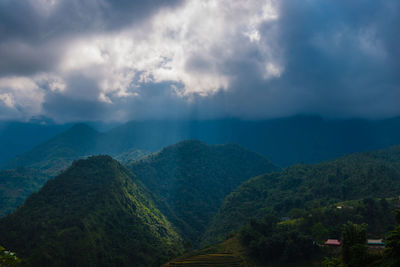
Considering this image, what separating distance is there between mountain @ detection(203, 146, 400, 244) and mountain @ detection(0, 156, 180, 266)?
33344 mm

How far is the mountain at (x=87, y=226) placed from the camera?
74.4 meters

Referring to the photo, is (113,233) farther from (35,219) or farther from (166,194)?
(166,194)

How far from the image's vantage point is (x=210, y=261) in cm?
7081

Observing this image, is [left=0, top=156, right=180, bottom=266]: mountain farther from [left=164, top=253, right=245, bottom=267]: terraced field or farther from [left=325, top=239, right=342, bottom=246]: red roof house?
[left=325, top=239, right=342, bottom=246]: red roof house

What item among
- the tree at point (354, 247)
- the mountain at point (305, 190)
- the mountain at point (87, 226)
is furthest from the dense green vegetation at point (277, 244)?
the tree at point (354, 247)

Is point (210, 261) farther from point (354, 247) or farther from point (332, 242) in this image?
point (354, 247)

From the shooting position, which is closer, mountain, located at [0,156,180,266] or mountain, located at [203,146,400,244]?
mountain, located at [0,156,180,266]

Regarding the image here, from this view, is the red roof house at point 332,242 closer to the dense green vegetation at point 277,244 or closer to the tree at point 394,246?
the dense green vegetation at point 277,244

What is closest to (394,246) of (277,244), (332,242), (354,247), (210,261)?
(354,247)

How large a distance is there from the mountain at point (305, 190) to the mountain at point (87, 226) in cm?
3334

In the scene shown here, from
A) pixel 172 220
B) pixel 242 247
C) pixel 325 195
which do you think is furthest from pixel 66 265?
pixel 325 195

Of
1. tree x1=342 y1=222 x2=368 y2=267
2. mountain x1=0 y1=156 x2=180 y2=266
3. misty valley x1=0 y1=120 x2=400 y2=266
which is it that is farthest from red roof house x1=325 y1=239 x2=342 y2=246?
mountain x1=0 y1=156 x2=180 y2=266

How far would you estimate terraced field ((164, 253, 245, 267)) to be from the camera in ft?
229

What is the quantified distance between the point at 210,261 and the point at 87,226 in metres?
41.3
